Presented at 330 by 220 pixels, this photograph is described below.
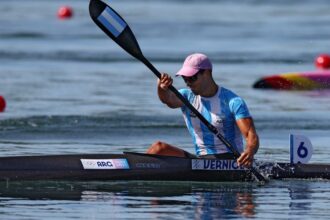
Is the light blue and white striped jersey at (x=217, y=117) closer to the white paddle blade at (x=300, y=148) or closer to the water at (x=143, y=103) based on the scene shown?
the water at (x=143, y=103)

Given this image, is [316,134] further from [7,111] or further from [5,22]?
[5,22]

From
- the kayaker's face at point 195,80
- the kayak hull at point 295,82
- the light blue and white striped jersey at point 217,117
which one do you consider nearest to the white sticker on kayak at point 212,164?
the light blue and white striped jersey at point 217,117

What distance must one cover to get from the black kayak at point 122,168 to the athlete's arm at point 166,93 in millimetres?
543

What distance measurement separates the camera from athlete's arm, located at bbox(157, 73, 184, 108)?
42.3 feet

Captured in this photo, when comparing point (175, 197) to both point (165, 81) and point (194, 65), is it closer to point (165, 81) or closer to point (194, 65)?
point (165, 81)

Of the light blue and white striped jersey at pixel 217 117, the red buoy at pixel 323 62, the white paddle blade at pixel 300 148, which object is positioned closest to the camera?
the light blue and white striped jersey at pixel 217 117

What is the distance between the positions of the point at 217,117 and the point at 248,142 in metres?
0.49

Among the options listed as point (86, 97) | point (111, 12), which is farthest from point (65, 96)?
point (111, 12)

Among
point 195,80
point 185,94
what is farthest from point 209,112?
point 195,80

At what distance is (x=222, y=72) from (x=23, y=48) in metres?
7.46

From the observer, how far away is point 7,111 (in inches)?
808

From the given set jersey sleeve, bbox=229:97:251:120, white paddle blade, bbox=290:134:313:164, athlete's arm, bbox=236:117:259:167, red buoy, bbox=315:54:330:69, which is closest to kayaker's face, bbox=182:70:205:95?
jersey sleeve, bbox=229:97:251:120

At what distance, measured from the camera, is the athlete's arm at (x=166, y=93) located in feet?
42.3

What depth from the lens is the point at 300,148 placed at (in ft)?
45.2
